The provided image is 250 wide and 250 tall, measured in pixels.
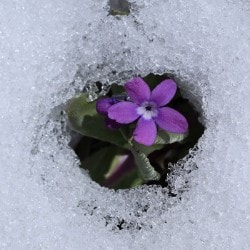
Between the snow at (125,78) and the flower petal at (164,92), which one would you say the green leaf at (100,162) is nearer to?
the snow at (125,78)

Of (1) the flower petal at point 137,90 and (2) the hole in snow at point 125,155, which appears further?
(2) the hole in snow at point 125,155

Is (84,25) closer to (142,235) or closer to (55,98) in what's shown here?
(55,98)

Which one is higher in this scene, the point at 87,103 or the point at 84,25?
the point at 84,25

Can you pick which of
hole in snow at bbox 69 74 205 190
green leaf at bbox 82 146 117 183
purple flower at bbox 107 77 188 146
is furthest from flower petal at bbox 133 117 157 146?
green leaf at bbox 82 146 117 183

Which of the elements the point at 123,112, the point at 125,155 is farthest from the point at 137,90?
the point at 125,155

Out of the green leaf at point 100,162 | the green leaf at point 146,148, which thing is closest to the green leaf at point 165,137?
the green leaf at point 146,148

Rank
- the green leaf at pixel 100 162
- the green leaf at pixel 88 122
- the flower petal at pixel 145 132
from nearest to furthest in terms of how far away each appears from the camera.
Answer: the flower petal at pixel 145 132 < the green leaf at pixel 88 122 < the green leaf at pixel 100 162

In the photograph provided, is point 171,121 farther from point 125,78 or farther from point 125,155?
point 125,155

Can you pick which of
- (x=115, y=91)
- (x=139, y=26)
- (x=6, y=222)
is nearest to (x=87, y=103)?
(x=115, y=91)
